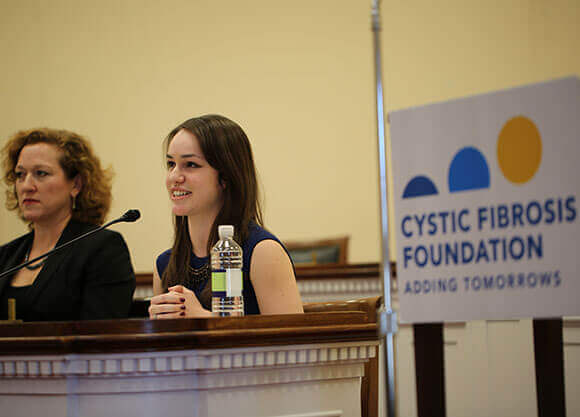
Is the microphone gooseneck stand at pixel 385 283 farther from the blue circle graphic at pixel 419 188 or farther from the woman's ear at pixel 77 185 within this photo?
the woman's ear at pixel 77 185

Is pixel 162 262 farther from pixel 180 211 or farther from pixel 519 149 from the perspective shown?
pixel 519 149

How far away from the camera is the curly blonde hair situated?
115 inches

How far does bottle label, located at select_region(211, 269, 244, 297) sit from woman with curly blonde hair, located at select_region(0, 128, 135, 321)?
0.90m

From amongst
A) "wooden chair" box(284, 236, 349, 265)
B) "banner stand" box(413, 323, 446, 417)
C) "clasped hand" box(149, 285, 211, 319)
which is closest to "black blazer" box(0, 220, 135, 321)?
"clasped hand" box(149, 285, 211, 319)

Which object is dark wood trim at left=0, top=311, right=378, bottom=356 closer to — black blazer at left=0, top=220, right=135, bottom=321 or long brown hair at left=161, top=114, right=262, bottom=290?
long brown hair at left=161, top=114, right=262, bottom=290

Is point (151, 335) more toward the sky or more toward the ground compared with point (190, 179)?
more toward the ground

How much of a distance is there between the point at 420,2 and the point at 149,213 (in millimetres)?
3015

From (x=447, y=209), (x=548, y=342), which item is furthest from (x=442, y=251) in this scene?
(x=548, y=342)

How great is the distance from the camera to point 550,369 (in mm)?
1426

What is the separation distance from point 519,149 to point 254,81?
5.03 meters

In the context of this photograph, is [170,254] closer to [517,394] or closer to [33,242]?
[33,242]

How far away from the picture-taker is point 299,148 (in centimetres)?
605

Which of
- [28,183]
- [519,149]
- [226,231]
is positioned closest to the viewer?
[519,149]

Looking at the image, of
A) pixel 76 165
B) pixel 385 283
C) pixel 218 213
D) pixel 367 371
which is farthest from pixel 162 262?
pixel 385 283
